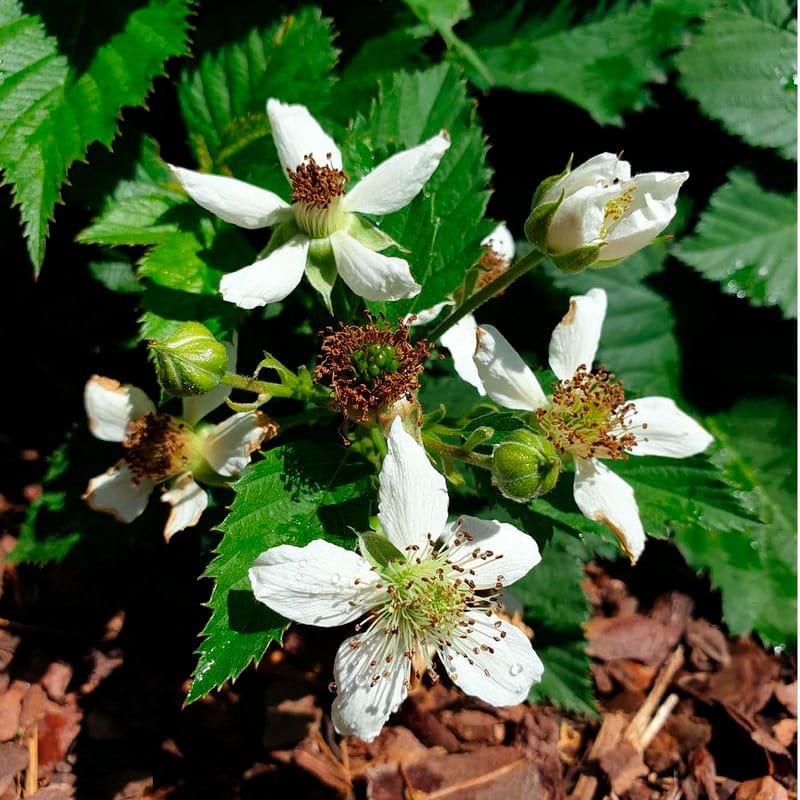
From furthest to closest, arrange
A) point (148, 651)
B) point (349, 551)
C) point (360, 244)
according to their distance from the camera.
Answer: point (148, 651) → point (360, 244) → point (349, 551)

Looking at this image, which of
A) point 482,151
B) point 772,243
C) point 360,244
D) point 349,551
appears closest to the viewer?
point 349,551

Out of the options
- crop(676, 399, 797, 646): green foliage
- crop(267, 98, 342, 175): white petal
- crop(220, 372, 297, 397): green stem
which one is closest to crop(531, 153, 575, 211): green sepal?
crop(267, 98, 342, 175): white petal

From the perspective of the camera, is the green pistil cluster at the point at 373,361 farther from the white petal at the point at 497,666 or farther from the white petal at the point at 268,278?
the white petal at the point at 497,666

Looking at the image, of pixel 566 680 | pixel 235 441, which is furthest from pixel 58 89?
pixel 566 680

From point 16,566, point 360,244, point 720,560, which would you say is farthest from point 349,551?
point 720,560

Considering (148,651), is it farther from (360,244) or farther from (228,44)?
(228,44)

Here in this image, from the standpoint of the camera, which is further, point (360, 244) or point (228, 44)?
point (228, 44)
